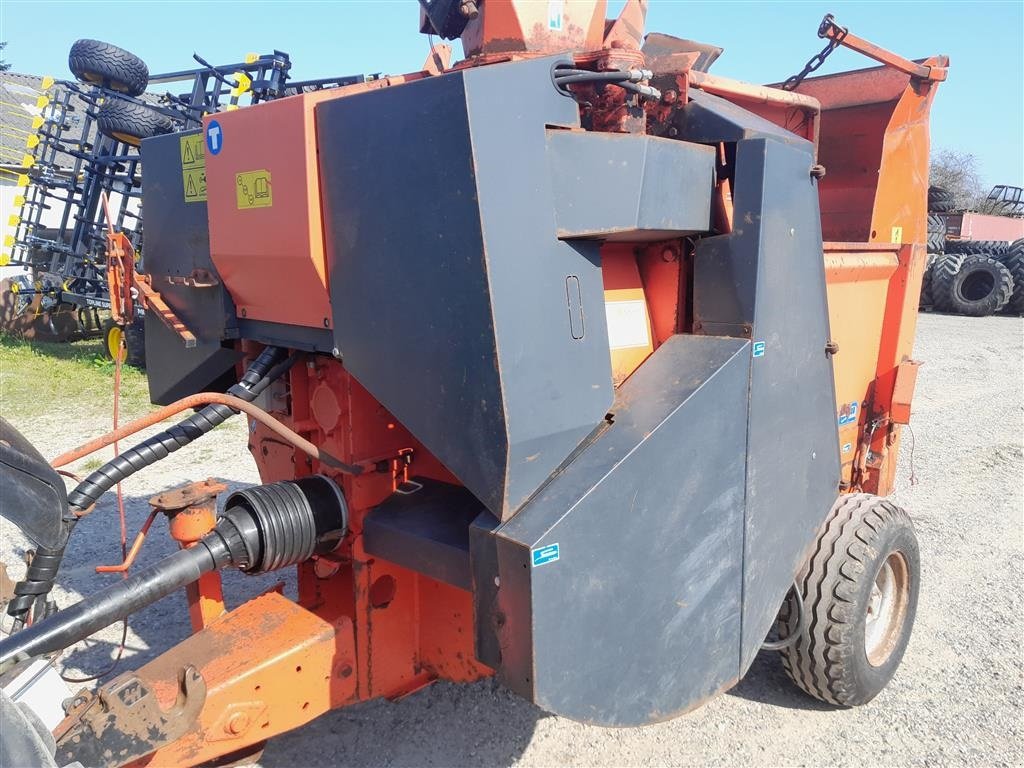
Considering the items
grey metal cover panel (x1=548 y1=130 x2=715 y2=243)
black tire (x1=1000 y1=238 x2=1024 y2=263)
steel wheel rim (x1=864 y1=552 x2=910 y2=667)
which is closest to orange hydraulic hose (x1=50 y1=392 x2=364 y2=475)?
grey metal cover panel (x1=548 y1=130 x2=715 y2=243)

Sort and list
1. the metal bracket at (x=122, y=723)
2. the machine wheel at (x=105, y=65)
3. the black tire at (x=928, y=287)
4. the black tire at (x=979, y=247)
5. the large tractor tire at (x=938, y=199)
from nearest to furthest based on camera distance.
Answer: the metal bracket at (x=122, y=723) < the machine wheel at (x=105, y=65) < the large tractor tire at (x=938, y=199) < the black tire at (x=928, y=287) < the black tire at (x=979, y=247)

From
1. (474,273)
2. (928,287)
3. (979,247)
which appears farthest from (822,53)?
(979,247)

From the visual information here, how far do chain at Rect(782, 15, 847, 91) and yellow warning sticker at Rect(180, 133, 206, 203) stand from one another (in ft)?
8.60

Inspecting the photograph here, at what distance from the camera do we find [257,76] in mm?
9672

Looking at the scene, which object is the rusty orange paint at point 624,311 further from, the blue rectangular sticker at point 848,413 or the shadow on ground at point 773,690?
the shadow on ground at point 773,690

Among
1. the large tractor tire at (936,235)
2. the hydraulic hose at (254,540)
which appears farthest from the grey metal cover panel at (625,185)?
the large tractor tire at (936,235)

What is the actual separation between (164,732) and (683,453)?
4.86 feet

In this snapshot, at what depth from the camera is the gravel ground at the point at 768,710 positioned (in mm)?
2811

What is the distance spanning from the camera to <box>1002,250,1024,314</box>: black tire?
1617 centimetres

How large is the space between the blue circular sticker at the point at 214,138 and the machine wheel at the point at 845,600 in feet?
7.92

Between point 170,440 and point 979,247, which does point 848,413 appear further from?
point 979,247

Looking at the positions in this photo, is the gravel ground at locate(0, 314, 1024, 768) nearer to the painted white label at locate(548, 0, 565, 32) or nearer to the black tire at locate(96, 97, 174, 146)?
the painted white label at locate(548, 0, 565, 32)

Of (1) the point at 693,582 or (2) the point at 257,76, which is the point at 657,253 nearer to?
(1) the point at 693,582

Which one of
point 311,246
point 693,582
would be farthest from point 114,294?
point 693,582
